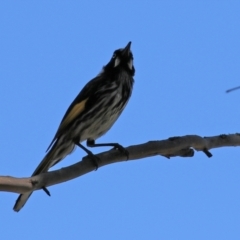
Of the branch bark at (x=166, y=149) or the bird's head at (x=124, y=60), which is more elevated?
the bird's head at (x=124, y=60)

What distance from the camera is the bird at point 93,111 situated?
21.8 ft

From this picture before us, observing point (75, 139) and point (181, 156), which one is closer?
point (181, 156)

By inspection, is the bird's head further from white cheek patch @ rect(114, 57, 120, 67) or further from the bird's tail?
the bird's tail

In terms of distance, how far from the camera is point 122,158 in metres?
5.16

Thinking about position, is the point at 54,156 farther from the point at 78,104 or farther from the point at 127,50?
the point at 127,50

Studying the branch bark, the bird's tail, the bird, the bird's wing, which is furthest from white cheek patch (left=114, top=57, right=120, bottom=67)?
the branch bark

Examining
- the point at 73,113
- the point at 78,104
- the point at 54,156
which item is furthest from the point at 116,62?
the point at 54,156

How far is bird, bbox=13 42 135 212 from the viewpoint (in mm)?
6652

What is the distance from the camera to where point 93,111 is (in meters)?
6.91

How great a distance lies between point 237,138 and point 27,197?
5.79ft

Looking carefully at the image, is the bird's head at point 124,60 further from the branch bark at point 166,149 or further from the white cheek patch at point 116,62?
the branch bark at point 166,149

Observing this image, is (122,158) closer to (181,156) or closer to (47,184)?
→ (181,156)

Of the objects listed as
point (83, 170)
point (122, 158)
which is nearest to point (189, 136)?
point (122, 158)

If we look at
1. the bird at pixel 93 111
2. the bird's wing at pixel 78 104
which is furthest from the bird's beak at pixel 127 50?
the bird's wing at pixel 78 104
